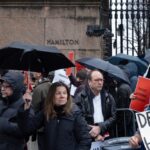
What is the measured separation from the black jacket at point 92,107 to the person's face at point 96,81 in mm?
116

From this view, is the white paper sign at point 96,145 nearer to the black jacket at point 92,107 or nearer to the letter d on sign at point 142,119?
the black jacket at point 92,107

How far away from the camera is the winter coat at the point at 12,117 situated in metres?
7.54

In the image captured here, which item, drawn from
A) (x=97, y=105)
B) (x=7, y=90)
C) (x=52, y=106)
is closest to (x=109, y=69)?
(x=97, y=105)

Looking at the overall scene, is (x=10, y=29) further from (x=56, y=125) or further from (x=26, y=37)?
(x=56, y=125)

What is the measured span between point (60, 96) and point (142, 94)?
909 millimetres

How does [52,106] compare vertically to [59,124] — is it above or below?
above

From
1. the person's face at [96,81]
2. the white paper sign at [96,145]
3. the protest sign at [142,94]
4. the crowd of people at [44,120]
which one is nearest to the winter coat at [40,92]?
the person's face at [96,81]

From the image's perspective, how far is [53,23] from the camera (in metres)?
16.4

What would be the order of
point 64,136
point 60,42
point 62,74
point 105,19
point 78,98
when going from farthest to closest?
point 105,19, point 60,42, point 62,74, point 78,98, point 64,136

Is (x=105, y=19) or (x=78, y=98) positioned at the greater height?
(x=105, y=19)

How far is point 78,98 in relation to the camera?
9.30 meters

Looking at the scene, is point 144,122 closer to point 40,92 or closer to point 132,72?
point 40,92

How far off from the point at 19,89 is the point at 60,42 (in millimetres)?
8625

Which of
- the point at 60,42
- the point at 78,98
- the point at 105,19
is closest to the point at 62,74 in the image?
the point at 78,98
